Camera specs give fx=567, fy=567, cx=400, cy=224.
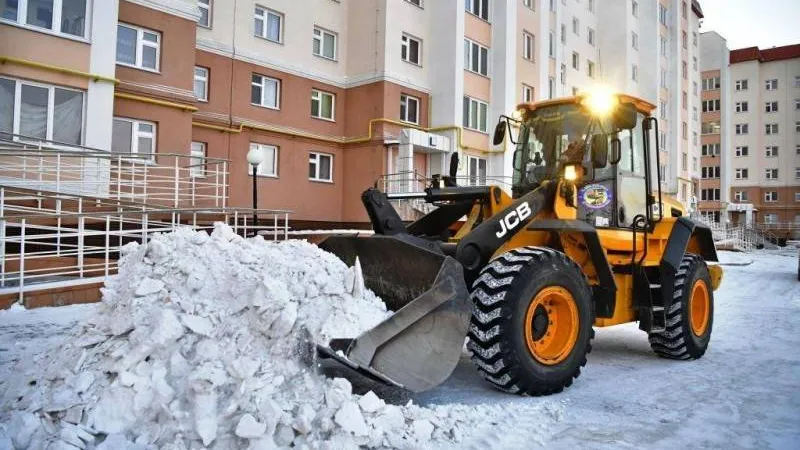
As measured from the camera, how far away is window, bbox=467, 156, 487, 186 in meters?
23.7

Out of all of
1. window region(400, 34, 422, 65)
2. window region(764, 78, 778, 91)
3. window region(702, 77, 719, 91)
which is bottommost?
window region(400, 34, 422, 65)

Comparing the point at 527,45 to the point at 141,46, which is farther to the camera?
the point at 527,45

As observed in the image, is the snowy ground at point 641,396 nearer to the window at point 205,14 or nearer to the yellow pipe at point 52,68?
the yellow pipe at point 52,68

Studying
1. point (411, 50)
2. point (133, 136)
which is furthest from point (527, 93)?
point (133, 136)

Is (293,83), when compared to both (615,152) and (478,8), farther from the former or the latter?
(615,152)

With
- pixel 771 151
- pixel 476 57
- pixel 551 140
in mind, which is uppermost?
pixel 771 151

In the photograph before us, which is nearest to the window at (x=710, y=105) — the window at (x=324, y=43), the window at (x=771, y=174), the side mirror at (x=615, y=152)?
the window at (x=771, y=174)

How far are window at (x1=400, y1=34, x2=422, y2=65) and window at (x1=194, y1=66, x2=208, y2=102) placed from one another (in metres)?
7.88

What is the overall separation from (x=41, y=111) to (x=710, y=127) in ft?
199

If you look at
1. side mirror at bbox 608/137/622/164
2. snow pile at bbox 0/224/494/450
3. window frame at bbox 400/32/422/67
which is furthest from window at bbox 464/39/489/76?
snow pile at bbox 0/224/494/450

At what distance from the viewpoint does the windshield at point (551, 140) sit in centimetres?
637

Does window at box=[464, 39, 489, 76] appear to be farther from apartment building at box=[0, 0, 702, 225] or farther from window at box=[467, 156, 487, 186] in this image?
window at box=[467, 156, 487, 186]

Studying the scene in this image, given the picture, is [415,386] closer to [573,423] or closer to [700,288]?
[573,423]

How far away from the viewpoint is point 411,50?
2323cm
